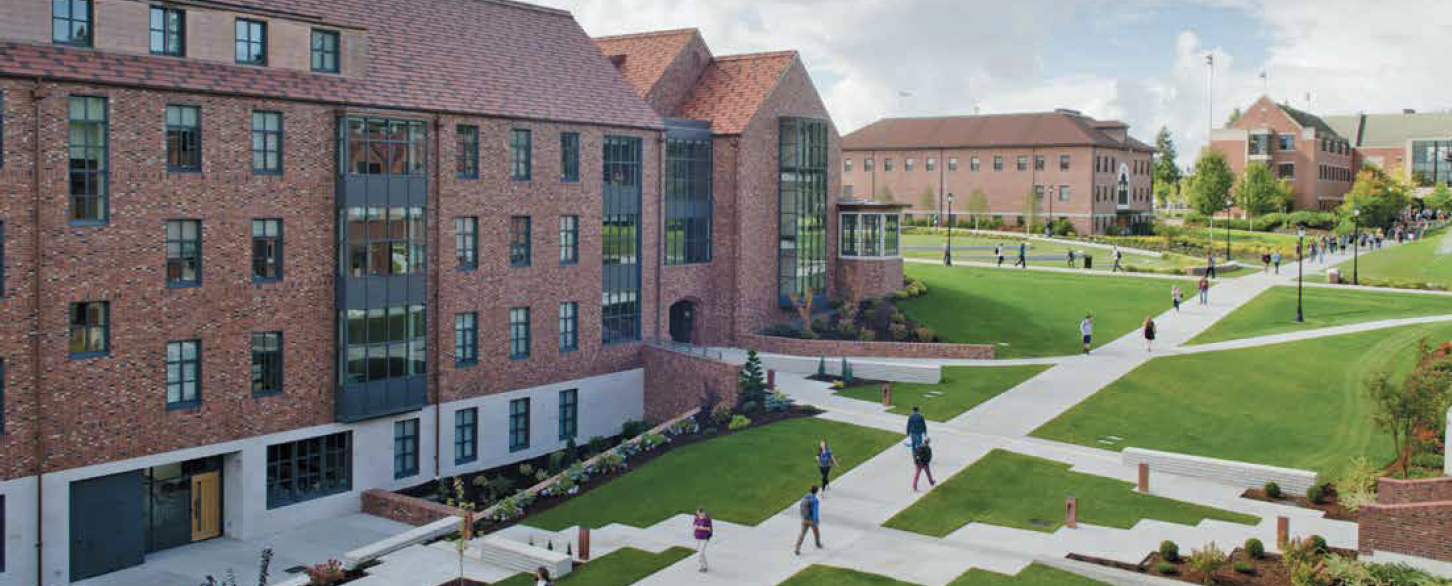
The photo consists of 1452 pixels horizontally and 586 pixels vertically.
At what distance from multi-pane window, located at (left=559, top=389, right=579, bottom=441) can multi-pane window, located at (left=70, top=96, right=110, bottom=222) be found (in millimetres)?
16268

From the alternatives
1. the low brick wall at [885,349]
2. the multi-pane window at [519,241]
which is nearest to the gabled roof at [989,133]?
the low brick wall at [885,349]

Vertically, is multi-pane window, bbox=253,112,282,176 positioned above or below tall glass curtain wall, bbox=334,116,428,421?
above

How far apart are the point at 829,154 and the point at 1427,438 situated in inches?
1125

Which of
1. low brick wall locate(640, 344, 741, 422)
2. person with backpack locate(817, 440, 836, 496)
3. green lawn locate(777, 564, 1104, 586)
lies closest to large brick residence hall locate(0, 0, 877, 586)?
low brick wall locate(640, 344, 741, 422)

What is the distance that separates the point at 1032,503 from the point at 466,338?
1720 cm

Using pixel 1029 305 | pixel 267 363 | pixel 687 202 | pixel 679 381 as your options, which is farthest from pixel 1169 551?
pixel 1029 305

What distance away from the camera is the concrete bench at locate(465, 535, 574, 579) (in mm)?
26188

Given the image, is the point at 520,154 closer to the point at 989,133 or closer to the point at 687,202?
the point at 687,202

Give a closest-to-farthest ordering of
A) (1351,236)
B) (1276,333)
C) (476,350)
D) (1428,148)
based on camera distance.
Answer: (476,350), (1276,333), (1351,236), (1428,148)

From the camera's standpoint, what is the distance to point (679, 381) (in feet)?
141

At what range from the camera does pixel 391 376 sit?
3484 centimetres

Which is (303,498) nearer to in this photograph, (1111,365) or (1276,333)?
(1111,365)

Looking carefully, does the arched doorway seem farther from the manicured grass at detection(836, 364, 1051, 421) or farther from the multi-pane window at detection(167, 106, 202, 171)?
the multi-pane window at detection(167, 106, 202, 171)

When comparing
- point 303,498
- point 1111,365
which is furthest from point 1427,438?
point 303,498
